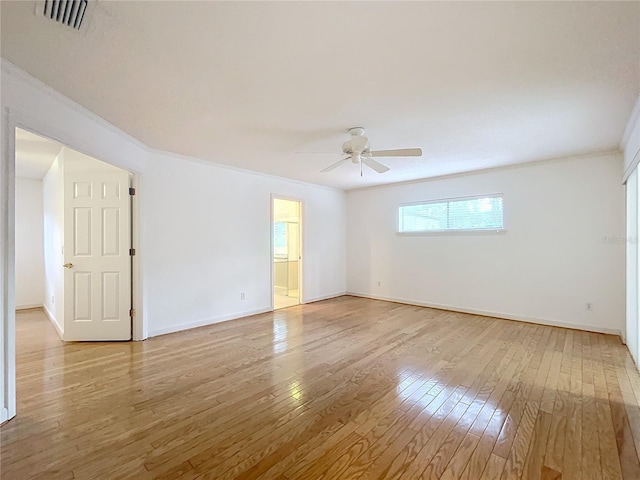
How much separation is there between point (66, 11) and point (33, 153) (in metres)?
3.59

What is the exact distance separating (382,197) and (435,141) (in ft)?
9.15

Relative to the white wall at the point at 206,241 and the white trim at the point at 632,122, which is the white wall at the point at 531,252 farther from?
the white wall at the point at 206,241

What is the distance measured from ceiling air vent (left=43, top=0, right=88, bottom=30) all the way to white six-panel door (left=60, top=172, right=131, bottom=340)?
2.38 m

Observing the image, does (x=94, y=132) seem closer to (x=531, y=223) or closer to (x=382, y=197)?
(x=382, y=197)

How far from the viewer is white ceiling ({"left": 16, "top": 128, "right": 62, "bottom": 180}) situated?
3.39 meters

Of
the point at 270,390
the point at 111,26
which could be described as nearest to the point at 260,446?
the point at 270,390

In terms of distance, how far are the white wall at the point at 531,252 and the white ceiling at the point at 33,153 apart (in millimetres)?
5487

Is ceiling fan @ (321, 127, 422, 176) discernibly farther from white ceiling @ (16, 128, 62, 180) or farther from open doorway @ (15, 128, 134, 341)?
white ceiling @ (16, 128, 62, 180)

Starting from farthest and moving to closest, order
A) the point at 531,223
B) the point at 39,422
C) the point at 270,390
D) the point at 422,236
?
the point at 422,236 < the point at 531,223 < the point at 270,390 < the point at 39,422

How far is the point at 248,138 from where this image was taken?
10.9 feet

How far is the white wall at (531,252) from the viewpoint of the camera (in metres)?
3.89

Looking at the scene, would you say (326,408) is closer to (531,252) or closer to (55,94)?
(55,94)

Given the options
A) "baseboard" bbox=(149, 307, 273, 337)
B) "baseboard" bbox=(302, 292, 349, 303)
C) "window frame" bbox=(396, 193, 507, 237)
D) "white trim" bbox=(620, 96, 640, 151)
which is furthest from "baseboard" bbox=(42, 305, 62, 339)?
"white trim" bbox=(620, 96, 640, 151)

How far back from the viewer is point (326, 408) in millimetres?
2174
